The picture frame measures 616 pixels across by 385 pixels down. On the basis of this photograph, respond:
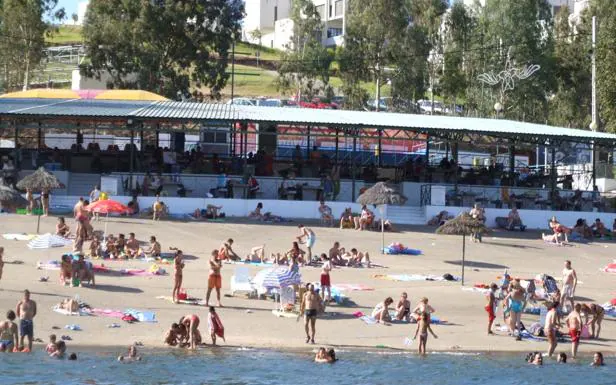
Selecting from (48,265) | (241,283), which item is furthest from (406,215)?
(48,265)

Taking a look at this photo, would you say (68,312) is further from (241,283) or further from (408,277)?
(408,277)

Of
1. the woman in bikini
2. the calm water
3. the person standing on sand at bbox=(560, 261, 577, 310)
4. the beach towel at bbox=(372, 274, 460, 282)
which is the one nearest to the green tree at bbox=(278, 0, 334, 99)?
the beach towel at bbox=(372, 274, 460, 282)

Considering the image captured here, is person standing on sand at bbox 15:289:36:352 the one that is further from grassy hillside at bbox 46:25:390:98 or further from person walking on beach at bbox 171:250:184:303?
grassy hillside at bbox 46:25:390:98

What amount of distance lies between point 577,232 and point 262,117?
1211 cm

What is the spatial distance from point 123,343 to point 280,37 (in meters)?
88.7

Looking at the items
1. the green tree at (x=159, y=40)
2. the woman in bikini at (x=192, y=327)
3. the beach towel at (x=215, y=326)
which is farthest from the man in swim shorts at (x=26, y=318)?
the green tree at (x=159, y=40)

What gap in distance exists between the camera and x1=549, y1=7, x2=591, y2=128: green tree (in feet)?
248

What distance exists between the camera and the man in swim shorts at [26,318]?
22.1 meters

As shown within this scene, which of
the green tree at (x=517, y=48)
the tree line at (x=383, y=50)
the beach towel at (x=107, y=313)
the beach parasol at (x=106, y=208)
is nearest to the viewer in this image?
the beach towel at (x=107, y=313)

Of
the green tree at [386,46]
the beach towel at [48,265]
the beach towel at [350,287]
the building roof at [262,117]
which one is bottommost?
the beach towel at [350,287]

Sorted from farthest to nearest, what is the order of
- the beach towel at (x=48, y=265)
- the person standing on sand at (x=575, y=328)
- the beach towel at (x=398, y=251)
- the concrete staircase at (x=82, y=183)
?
the concrete staircase at (x=82, y=183), the beach towel at (x=398, y=251), the beach towel at (x=48, y=265), the person standing on sand at (x=575, y=328)

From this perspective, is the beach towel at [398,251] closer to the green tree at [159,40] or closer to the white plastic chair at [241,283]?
the white plastic chair at [241,283]

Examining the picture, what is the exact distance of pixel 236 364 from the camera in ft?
73.4

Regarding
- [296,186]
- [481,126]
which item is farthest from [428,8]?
[296,186]
